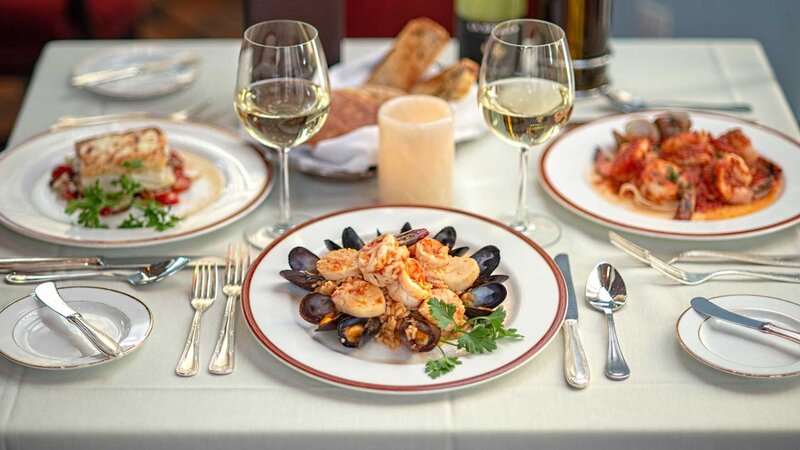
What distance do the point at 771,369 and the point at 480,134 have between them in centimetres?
82

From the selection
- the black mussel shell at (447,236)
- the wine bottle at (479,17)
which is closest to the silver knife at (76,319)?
the black mussel shell at (447,236)

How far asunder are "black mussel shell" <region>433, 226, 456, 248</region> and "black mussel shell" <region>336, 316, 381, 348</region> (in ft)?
0.71

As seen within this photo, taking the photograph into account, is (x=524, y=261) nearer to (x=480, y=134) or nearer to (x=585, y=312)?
(x=585, y=312)

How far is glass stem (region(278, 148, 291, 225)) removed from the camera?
1.49 metres

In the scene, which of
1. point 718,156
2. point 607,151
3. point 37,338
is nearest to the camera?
point 37,338

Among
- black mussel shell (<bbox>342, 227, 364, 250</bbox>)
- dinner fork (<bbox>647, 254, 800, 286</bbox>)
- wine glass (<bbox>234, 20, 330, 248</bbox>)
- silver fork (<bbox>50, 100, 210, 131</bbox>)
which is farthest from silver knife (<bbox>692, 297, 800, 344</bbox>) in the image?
silver fork (<bbox>50, 100, 210, 131</bbox>)

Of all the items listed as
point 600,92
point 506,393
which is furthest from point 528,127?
point 600,92

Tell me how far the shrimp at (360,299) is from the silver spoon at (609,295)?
299mm

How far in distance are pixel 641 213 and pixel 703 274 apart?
7.2 inches

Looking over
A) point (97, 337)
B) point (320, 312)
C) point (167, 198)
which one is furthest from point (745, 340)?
point (167, 198)

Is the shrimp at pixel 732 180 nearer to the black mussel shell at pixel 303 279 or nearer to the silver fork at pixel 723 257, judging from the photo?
the silver fork at pixel 723 257

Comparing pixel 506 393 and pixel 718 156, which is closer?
pixel 506 393

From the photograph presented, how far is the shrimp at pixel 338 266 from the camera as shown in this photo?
4.03 ft

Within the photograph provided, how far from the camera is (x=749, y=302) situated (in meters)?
1.29
